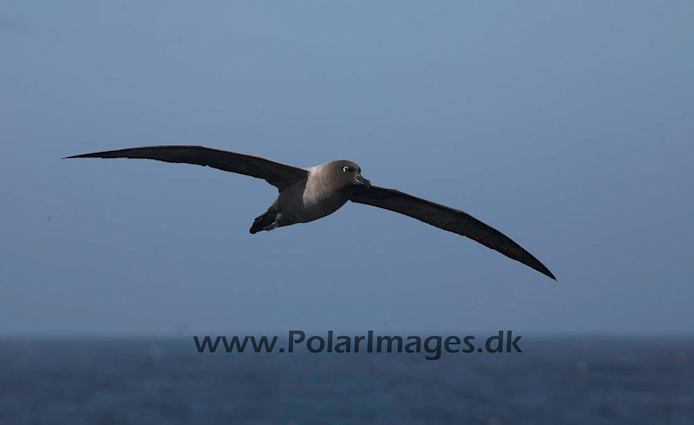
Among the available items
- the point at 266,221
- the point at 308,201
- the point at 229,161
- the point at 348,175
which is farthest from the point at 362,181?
the point at 266,221

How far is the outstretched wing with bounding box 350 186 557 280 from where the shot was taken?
47.4ft

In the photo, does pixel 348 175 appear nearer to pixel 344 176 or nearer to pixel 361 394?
pixel 344 176

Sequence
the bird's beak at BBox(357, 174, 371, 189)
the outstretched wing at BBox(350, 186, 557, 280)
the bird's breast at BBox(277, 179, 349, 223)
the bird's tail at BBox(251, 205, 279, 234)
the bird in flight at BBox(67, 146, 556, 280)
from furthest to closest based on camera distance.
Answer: the outstretched wing at BBox(350, 186, 557, 280) < the bird's tail at BBox(251, 205, 279, 234) < the bird's breast at BBox(277, 179, 349, 223) < the bird in flight at BBox(67, 146, 556, 280) < the bird's beak at BBox(357, 174, 371, 189)

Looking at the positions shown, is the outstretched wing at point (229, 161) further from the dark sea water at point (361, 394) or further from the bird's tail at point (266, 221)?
the dark sea water at point (361, 394)

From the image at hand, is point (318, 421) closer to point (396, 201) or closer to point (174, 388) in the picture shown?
point (174, 388)

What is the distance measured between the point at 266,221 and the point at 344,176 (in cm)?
241

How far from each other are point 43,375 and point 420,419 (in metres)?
66.5

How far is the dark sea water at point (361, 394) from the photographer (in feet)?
223

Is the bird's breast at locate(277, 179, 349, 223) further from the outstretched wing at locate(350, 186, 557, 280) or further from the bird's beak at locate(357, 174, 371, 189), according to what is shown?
the outstretched wing at locate(350, 186, 557, 280)

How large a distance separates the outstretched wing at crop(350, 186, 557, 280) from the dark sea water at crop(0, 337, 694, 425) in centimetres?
5038

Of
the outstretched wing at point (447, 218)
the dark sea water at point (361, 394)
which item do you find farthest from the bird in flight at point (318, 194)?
the dark sea water at point (361, 394)

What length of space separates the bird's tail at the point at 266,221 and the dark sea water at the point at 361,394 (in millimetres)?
52199

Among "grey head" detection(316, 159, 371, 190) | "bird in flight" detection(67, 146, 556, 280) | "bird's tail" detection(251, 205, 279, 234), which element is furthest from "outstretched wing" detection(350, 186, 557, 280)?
"grey head" detection(316, 159, 371, 190)

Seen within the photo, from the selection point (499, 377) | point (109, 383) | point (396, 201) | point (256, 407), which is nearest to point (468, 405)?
point (256, 407)
